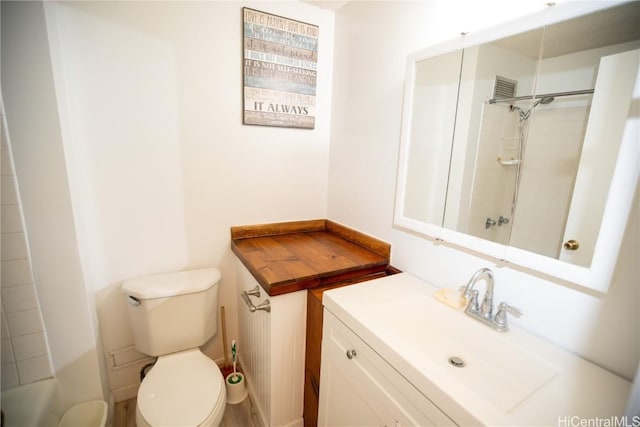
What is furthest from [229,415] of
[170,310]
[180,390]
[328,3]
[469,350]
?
[328,3]

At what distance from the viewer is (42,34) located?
1021mm

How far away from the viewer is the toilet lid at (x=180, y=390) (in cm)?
112

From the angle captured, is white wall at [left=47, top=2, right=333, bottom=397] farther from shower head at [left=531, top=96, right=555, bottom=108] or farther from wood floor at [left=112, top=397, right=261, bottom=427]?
shower head at [left=531, top=96, right=555, bottom=108]

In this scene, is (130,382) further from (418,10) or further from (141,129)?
(418,10)

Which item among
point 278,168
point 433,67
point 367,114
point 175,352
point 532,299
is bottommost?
point 175,352

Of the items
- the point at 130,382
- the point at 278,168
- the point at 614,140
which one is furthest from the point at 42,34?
the point at 614,140

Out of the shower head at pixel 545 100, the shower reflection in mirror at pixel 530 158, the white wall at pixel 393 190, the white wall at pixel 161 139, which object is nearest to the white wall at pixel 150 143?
the white wall at pixel 161 139

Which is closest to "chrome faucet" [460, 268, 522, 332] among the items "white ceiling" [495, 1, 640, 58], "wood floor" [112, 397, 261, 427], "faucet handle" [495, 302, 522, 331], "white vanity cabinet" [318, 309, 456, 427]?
"faucet handle" [495, 302, 522, 331]

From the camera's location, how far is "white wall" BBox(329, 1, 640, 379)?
2.51 feet

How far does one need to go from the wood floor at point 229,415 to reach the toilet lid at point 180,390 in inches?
15.5

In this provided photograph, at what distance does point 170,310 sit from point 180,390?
1.21 ft

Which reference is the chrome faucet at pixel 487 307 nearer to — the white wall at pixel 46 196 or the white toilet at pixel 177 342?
the white toilet at pixel 177 342

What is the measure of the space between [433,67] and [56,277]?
1.84 metres

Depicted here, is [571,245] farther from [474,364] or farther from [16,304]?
[16,304]
